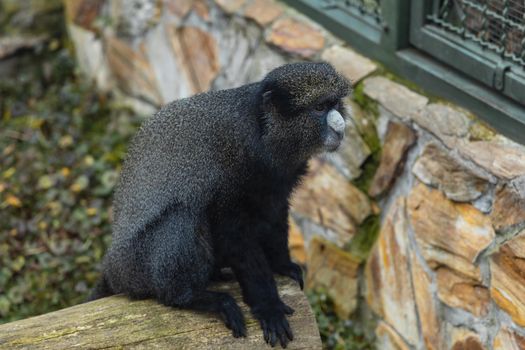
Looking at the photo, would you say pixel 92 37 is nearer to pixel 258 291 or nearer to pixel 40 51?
pixel 40 51

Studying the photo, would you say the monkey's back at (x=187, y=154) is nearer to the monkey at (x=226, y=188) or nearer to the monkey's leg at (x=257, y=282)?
the monkey at (x=226, y=188)

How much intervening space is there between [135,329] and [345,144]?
1913 mm

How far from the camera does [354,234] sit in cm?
514

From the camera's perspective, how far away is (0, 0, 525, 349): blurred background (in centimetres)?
411

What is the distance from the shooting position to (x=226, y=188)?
12.4 ft

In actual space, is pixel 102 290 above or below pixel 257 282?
below

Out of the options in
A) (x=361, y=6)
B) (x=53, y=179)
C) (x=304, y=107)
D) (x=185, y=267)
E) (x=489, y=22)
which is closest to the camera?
(x=304, y=107)

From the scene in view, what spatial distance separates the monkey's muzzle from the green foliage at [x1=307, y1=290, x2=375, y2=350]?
180cm

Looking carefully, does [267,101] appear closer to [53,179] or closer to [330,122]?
[330,122]

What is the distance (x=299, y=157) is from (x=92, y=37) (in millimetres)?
3868

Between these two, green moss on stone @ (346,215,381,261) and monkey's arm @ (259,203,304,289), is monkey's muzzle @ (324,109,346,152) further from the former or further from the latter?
green moss on stone @ (346,215,381,261)

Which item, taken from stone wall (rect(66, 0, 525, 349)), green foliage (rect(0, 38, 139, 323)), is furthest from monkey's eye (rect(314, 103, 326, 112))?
green foliage (rect(0, 38, 139, 323))

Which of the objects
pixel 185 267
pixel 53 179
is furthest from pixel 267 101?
pixel 53 179

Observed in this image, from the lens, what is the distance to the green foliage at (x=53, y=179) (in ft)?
18.7
